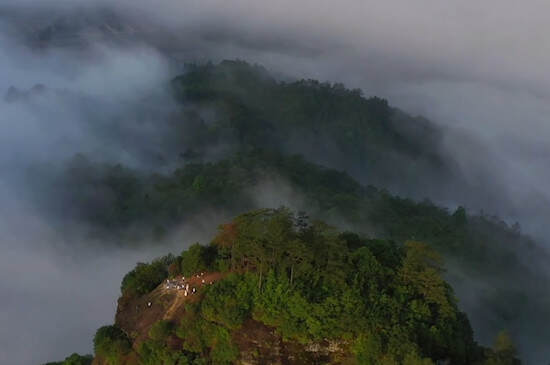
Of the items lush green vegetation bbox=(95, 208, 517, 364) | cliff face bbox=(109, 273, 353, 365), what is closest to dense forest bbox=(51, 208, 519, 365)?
lush green vegetation bbox=(95, 208, 517, 364)

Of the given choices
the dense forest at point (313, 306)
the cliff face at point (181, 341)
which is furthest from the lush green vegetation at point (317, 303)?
the cliff face at point (181, 341)

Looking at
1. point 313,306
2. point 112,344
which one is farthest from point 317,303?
point 112,344

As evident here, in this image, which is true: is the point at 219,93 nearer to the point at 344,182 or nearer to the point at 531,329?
the point at 344,182

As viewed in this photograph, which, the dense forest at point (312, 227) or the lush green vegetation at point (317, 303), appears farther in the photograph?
the dense forest at point (312, 227)

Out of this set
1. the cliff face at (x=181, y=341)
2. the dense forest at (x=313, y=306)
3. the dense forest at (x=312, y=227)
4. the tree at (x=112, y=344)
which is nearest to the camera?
the dense forest at (x=313, y=306)

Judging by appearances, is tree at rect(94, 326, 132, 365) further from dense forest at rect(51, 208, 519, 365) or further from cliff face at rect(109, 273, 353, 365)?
cliff face at rect(109, 273, 353, 365)

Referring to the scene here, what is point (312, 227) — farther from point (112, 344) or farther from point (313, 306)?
point (112, 344)

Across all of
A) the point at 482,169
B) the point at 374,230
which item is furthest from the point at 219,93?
the point at 482,169

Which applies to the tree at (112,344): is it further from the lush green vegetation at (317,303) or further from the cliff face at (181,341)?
the cliff face at (181,341)
